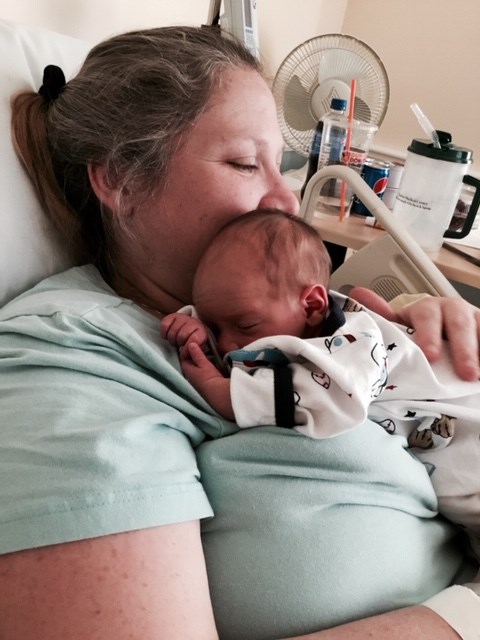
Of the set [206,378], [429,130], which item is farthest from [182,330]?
[429,130]

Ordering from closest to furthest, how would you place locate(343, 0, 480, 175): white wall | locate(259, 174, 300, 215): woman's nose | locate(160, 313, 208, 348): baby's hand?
locate(160, 313, 208, 348): baby's hand
locate(259, 174, 300, 215): woman's nose
locate(343, 0, 480, 175): white wall

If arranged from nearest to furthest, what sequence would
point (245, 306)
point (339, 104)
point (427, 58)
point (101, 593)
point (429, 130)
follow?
point (101, 593) < point (245, 306) < point (429, 130) < point (339, 104) < point (427, 58)

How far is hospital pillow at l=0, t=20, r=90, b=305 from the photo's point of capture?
967 millimetres

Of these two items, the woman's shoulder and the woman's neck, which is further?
the woman's neck

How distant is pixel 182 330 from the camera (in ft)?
2.87

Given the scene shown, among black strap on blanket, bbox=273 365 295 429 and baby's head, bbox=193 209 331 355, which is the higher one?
baby's head, bbox=193 209 331 355

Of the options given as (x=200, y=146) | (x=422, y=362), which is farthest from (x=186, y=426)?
(x=200, y=146)

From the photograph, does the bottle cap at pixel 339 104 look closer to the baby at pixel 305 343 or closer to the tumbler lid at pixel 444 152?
the tumbler lid at pixel 444 152

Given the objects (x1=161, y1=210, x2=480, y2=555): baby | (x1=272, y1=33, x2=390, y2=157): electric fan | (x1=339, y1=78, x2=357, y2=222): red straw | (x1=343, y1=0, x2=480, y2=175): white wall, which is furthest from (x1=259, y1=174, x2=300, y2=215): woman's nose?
(x1=343, y1=0, x2=480, y2=175): white wall

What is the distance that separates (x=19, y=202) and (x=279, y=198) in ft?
1.49

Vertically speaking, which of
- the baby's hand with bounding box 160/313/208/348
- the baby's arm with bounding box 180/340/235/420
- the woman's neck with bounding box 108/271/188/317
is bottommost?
the woman's neck with bounding box 108/271/188/317

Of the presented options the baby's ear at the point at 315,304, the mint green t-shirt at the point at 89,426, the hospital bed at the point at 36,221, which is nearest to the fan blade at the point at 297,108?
the hospital bed at the point at 36,221

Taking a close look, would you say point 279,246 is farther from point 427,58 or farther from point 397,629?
point 427,58

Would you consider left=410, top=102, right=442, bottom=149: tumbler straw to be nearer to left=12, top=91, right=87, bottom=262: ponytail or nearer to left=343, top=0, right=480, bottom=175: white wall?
left=12, top=91, right=87, bottom=262: ponytail
